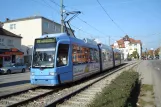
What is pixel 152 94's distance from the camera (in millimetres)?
12773

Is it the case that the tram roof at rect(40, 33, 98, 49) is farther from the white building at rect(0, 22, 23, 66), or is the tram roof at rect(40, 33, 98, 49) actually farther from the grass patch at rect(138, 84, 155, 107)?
the white building at rect(0, 22, 23, 66)

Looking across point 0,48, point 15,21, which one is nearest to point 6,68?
point 0,48

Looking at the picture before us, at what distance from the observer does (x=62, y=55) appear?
12.8 m

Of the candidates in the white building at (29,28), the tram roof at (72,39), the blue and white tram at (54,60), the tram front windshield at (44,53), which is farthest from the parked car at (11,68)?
the white building at (29,28)

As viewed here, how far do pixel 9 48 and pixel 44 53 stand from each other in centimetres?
3374

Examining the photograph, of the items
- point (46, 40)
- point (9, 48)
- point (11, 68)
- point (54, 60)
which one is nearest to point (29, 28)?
point (9, 48)

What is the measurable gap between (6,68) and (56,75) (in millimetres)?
20340

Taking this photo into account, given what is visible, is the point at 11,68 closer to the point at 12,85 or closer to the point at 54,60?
the point at 12,85

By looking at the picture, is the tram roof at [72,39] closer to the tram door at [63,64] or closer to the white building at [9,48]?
the tram door at [63,64]

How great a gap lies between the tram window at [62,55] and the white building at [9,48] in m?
28.4

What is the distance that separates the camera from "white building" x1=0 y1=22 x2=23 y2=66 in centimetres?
4000

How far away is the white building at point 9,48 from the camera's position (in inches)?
1575

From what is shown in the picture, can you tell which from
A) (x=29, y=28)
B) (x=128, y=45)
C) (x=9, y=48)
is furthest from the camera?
→ (x=128, y=45)

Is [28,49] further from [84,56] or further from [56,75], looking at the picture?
[56,75]
